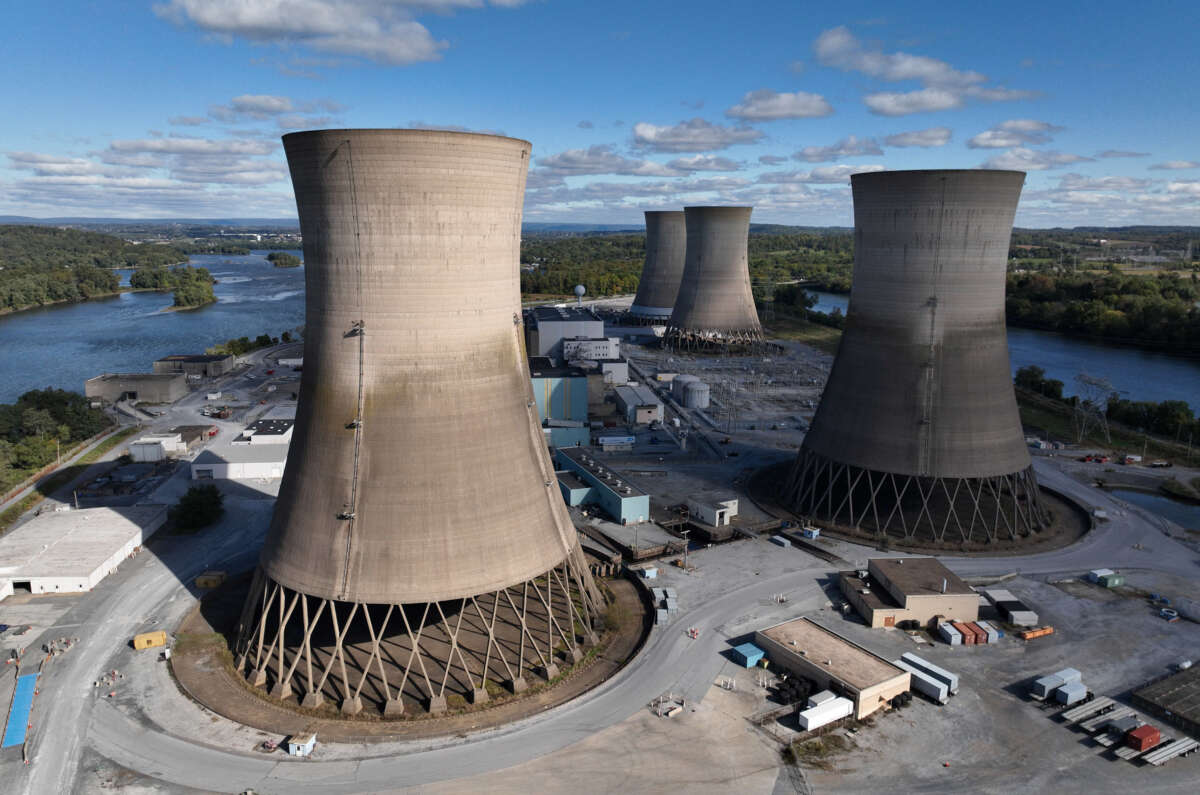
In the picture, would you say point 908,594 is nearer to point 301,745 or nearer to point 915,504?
point 915,504

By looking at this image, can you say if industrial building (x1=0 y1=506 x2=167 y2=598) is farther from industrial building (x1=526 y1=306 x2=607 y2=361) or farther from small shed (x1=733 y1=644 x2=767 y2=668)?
industrial building (x1=526 y1=306 x2=607 y2=361)

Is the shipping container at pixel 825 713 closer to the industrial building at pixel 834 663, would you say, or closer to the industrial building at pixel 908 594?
the industrial building at pixel 834 663

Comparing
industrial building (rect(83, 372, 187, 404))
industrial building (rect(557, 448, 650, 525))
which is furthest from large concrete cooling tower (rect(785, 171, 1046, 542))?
industrial building (rect(83, 372, 187, 404))

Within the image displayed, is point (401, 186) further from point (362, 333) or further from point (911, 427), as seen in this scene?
point (911, 427)

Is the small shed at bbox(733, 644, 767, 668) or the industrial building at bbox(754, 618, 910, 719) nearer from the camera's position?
the industrial building at bbox(754, 618, 910, 719)

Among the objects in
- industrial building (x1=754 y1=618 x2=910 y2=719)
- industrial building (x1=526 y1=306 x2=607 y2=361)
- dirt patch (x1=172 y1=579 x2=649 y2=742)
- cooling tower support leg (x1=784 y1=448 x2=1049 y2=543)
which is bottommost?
dirt patch (x1=172 y1=579 x2=649 y2=742)

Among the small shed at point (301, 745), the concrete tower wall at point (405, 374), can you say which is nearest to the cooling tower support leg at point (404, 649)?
the concrete tower wall at point (405, 374)

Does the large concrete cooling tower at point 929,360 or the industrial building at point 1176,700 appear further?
the large concrete cooling tower at point 929,360
